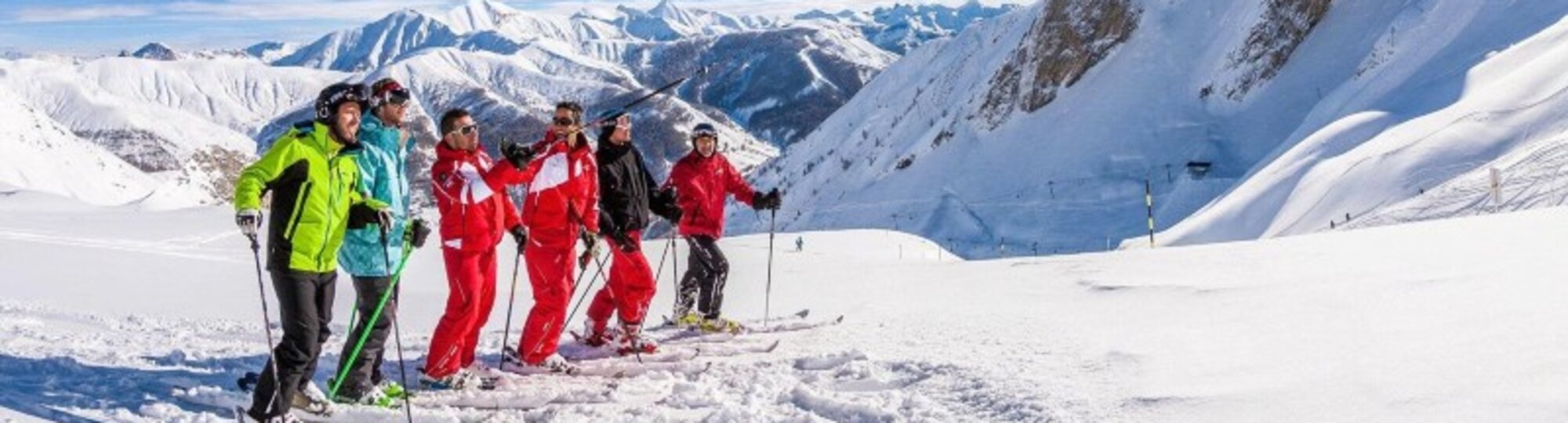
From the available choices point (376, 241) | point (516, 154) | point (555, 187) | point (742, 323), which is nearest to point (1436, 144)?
point (742, 323)

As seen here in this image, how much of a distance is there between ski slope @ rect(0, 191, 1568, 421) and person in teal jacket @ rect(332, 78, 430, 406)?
0.40 m

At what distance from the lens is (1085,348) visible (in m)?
7.20

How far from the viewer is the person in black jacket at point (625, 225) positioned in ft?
29.2

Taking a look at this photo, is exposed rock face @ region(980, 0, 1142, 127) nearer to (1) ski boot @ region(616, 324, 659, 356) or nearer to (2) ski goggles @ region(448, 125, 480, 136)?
(1) ski boot @ region(616, 324, 659, 356)

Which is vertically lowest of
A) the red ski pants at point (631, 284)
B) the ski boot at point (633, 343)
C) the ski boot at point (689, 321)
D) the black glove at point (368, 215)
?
the ski boot at point (633, 343)

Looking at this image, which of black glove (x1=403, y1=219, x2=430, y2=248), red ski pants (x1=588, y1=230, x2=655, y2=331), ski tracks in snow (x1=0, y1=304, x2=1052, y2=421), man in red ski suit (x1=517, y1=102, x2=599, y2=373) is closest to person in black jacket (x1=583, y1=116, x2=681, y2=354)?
red ski pants (x1=588, y1=230, x2=655, y2=331)

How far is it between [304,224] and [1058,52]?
56142 mm

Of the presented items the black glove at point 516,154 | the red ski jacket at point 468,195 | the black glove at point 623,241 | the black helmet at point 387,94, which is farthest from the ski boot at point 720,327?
the black helmet at point 387,94

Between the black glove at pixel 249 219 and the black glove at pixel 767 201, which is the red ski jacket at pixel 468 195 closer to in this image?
the black glove at pixel 249 219

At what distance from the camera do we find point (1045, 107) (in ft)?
182

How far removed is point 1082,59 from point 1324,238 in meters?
47.0

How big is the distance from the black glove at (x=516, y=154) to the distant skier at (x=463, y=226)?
4 cm

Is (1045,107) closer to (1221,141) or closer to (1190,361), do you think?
(1221,141)

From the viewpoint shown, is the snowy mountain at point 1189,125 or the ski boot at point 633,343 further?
the snowy mountain at point 1189,125
